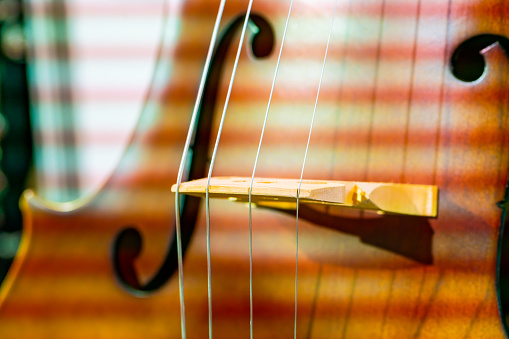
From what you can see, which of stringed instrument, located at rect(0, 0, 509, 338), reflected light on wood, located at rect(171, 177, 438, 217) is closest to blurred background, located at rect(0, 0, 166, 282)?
stringed instrument, located at rect(0, 0, 509, 338)

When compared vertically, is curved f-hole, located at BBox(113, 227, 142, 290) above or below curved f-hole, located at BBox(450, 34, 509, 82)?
below

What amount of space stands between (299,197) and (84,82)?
34.0 inches

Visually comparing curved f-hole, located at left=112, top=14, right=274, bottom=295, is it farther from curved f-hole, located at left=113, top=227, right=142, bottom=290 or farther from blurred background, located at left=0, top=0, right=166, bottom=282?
blurred background, located at left=0, top=0, right=166, bottom=282

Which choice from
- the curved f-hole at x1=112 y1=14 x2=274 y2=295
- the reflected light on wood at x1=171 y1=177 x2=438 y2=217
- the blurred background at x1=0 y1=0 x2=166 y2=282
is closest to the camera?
the reflected light on wood at x1=171 y1=177 x2=438 y2=217

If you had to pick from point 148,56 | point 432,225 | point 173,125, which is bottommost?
point 432,225

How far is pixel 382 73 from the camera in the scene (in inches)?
20.9

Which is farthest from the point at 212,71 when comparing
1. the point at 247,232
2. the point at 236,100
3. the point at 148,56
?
the point at 148,56

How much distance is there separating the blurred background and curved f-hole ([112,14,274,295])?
516 mm

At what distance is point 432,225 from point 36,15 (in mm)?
997

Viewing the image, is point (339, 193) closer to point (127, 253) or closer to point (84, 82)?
point (127, 253)

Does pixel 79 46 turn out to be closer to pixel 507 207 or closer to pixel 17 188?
pixel 17 188

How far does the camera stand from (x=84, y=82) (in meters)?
1.10

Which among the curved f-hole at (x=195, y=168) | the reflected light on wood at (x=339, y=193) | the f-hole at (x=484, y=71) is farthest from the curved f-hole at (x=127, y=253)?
the f-hole at (x=484, y=71)

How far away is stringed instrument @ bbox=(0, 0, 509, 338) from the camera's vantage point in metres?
0.49
